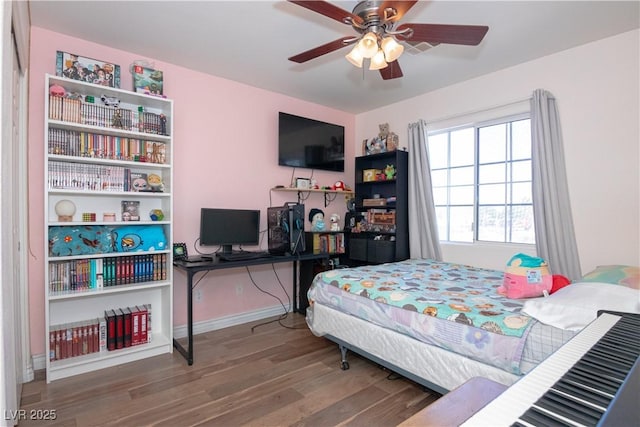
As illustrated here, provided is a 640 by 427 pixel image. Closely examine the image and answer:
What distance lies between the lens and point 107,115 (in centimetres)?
252

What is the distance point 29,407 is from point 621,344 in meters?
2.81

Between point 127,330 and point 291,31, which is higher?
point 291,31

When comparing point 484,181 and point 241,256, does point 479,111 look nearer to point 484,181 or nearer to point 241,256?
point 484,181

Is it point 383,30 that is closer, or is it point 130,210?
point 383,30

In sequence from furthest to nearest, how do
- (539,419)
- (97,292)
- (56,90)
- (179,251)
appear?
(179,251)
(97,292)
(56,90)
(539,419)

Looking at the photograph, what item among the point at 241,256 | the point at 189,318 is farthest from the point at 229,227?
the point at 189,318

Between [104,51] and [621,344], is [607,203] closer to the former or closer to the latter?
[621,344]

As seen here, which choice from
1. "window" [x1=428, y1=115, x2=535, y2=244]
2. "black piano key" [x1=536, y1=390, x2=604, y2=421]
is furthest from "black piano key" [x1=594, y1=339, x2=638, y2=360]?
"window" [x1=428, y1=115, x2=535, y2=244]

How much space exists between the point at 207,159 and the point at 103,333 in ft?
5.65

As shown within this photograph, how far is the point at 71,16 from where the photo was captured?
7.47 feet

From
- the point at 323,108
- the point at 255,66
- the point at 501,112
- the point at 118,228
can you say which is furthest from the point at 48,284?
the point at 501,112

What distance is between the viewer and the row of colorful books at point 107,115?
2316 millimetres

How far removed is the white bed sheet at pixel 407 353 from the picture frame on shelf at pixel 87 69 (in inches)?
94.7

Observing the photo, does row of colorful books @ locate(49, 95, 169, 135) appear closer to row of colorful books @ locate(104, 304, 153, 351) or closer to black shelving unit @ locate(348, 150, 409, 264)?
row of colorful books @ locate(104, 304, 153, 351)
